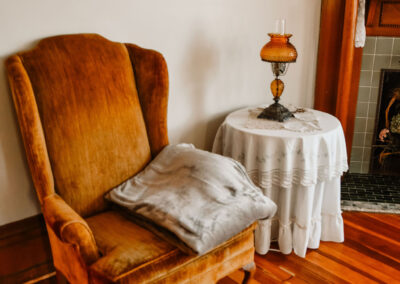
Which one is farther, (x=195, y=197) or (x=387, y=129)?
(x=387, y=129)

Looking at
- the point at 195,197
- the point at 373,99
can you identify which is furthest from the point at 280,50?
the point at 373,99

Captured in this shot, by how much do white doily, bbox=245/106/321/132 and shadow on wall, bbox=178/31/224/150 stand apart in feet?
0.84

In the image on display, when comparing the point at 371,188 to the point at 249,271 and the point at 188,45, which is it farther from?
the point at 188,45

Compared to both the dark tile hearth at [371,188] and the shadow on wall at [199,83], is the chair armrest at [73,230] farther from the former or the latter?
the dark tile hearth at [371,188]

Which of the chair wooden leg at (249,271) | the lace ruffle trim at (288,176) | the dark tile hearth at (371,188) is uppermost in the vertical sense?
the lace ruffle trim at (288,176)

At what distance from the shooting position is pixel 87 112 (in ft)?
5.15

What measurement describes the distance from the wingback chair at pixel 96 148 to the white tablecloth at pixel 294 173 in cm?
37

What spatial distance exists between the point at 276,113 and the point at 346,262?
79 centimetres

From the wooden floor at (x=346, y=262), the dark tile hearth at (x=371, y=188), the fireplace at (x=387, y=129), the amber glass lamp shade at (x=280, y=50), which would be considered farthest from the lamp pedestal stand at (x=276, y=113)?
the fireplace at (x=387, y=129)

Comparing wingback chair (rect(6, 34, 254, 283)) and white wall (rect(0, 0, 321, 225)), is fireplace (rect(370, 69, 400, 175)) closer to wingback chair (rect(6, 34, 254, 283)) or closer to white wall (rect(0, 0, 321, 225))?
white wall (rect(0, 0, 321, 225))

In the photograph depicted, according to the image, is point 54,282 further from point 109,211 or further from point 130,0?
point 130,0

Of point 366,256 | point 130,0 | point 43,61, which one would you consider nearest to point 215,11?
point 130,0

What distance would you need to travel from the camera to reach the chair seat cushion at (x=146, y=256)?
1.27 metres

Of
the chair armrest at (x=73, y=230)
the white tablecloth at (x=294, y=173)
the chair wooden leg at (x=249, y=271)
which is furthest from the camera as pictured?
the white tablecloth at (x=294, y=173)
